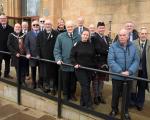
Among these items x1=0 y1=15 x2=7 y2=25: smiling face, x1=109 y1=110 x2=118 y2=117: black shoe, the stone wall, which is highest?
the stone wall

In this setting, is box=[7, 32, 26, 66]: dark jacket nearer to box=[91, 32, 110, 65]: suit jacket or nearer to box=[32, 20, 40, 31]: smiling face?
box=[32, 20, 40, 31]: smiling face

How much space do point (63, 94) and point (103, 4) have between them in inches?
159

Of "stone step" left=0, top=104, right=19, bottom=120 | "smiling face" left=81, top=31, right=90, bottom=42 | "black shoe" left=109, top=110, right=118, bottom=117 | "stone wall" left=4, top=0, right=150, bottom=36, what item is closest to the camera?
"black shoe" left=109, top=110, right=118, bottom=117

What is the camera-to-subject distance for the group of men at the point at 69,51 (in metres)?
4.84

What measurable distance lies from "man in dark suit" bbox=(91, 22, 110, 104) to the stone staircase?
890 millimetres

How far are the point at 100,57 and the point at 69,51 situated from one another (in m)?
0.54

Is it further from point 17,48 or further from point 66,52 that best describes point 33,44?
point 66,52

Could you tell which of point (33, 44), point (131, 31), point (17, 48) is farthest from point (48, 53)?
point (131, 31)

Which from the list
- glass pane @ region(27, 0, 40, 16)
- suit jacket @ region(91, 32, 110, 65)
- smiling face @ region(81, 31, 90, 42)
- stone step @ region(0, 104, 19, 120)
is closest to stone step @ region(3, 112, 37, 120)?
stone step @ region(0, 104, 19, 120)

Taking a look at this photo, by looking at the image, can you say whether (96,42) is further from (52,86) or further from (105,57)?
(52,86)

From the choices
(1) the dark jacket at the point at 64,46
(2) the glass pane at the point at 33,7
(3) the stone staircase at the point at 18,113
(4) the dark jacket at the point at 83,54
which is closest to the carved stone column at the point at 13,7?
(2) the glass pane at the point at 33,7

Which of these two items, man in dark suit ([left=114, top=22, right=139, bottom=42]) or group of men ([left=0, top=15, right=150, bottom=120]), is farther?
man in dark suit ([left=114, top=22, right=139, bottom=42])

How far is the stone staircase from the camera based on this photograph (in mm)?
5722

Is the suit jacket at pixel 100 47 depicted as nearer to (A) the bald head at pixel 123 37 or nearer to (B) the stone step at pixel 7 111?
(A) the bald head at pixel 123 37
